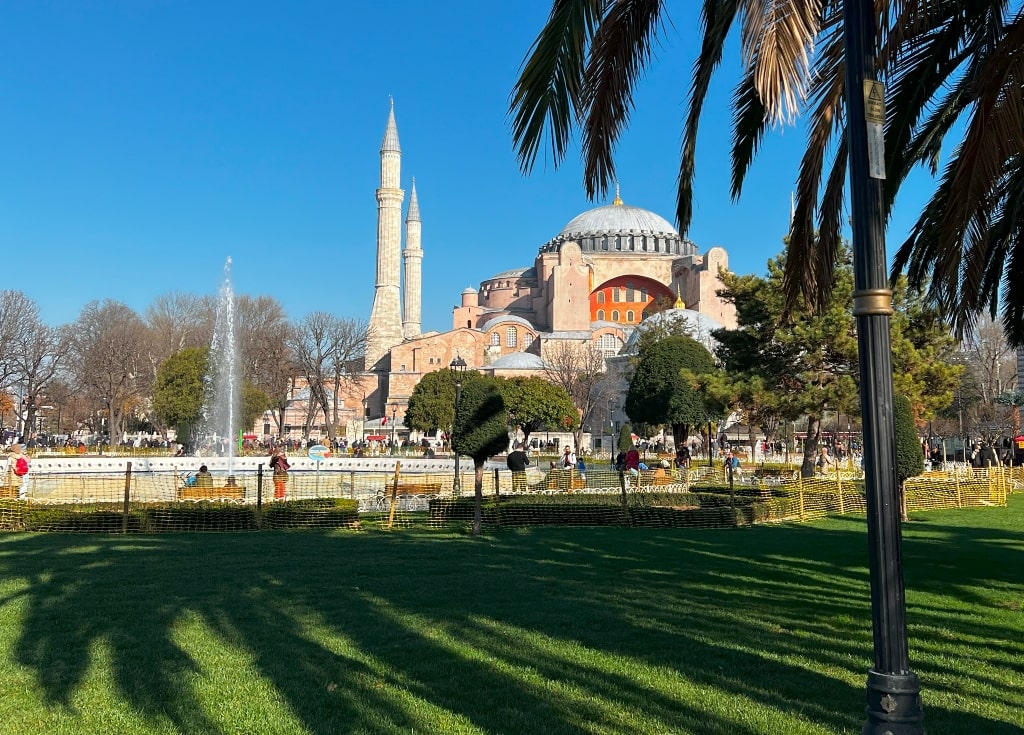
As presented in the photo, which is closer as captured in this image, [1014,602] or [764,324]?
[1014,602]

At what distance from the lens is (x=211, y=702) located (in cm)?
399

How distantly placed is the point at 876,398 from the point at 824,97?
3.14m

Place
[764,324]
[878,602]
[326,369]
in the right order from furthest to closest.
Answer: [326,369]
[764,324]
[878,602]

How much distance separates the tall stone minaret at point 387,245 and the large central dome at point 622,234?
1727 centimetres

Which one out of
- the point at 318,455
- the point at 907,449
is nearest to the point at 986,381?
the point at 318,455

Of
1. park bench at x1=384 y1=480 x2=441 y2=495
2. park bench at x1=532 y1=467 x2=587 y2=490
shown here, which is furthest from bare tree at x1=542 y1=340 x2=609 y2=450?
park bench at x1=384 y1=480 x2=441 y2=495

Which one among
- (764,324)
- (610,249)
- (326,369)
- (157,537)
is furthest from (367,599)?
(610,249)

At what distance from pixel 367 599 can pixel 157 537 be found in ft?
19.0

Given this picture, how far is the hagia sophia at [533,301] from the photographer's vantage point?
58688 millimetres

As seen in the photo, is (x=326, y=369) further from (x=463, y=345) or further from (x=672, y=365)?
(x=672, y=365)

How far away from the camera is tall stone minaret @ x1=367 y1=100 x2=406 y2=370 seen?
58.3 metres

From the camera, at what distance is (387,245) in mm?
59031

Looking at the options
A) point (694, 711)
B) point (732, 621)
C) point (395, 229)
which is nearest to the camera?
point (694, 711)

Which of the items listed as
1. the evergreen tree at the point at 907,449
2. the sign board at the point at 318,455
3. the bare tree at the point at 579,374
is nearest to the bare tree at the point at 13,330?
the sign board at the point at 318,455
